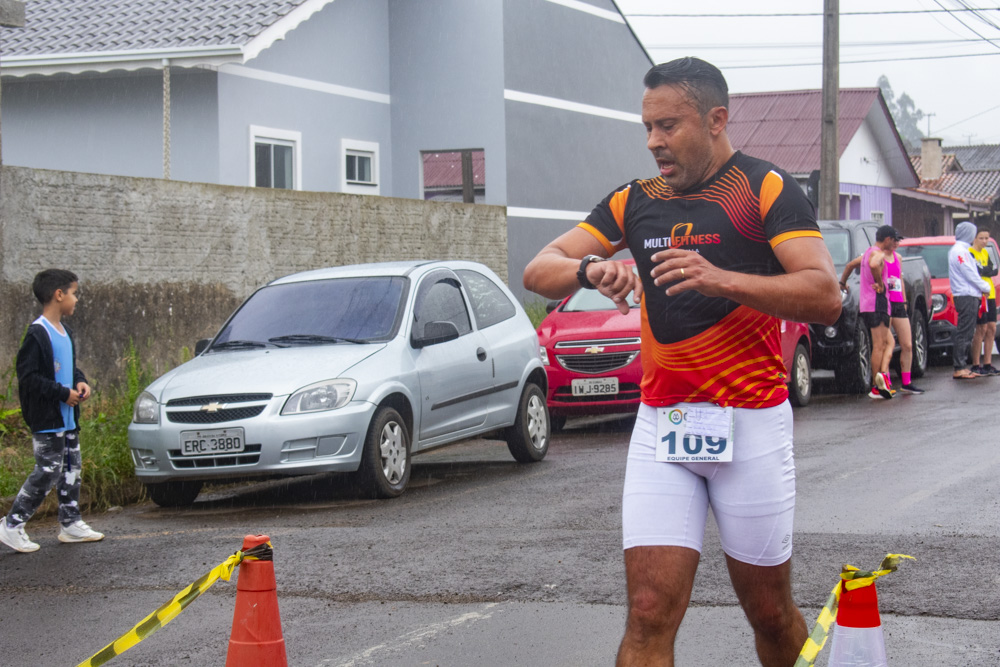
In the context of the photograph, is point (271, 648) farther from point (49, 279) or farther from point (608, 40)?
point (608, 40)

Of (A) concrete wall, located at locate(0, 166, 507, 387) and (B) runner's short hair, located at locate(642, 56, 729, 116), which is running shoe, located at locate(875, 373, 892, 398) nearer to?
(A) concrete wall, located at locate(0, 166, 507, 387)

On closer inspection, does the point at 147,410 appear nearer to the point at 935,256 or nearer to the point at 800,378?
the point at 800,378

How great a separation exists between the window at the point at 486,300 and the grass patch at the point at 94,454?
2.91 m

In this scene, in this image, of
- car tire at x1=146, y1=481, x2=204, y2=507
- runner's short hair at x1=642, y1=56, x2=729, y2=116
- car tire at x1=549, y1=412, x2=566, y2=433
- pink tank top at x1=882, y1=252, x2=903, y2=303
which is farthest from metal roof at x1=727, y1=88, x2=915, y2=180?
runner's short hair at x1=642, y1=56, x2=729, y2=116

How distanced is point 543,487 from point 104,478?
3.21m

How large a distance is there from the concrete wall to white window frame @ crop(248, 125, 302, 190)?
10.6ft

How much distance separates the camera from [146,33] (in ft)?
59.9

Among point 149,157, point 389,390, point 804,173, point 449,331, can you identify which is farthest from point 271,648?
point 804,173

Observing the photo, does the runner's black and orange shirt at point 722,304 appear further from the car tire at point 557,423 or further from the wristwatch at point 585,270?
the car tire at point 557,423

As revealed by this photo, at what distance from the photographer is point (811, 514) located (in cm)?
773

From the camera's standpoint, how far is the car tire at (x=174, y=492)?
9.21m

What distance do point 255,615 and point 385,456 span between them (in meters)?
5.26

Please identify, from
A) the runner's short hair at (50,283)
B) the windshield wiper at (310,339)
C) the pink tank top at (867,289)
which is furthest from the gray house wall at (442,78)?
the runner's short hair at (50,283)

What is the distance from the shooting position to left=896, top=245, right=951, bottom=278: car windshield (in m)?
19.6
